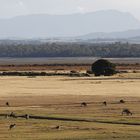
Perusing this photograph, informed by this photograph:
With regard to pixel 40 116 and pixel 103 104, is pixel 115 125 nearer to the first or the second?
pixel 40 116

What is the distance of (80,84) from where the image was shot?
71.4 meters

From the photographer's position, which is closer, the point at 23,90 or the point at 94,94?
the point at 94,94

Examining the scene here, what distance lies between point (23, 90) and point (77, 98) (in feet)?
33.6

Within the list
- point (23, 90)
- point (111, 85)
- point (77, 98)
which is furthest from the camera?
point (111, 85)

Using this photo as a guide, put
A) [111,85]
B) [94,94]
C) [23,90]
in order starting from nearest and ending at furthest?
1. [94,94]
2. [23,90]
3. [111,85]

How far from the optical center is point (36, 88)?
65.4m

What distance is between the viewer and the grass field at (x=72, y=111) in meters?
32.0

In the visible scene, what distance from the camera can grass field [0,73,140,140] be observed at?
3200 centimetres

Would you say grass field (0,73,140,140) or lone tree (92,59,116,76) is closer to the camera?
grass field (0,73,140,140)

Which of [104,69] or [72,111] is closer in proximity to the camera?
[72,111]

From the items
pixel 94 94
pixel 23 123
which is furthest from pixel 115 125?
pixel 94 94

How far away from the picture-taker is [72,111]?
140ft

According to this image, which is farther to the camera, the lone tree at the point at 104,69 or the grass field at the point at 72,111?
the lone tree at the point at 104,69

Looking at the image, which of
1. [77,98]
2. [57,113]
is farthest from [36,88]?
[57,113]
